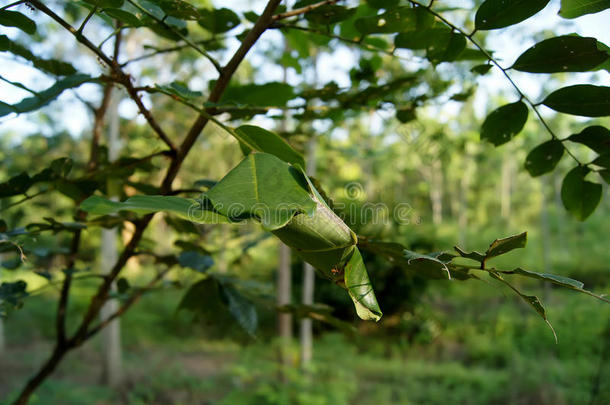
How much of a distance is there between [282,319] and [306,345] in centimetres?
29

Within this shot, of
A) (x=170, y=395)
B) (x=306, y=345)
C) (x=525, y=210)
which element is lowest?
(x=170, y=395)

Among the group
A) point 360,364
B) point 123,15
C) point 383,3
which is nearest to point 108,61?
point 123,15

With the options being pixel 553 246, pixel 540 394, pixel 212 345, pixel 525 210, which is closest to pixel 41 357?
pixel 212 345

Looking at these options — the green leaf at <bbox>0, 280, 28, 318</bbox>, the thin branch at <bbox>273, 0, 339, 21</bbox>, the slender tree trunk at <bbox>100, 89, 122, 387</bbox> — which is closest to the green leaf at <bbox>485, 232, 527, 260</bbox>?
the thin branch at <bbox>273, 0, 339, 21</bbox>

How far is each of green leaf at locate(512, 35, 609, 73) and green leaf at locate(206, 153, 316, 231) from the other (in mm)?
286

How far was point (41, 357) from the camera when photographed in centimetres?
504

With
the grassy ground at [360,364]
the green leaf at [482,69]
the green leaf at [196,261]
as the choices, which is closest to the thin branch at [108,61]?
the green leaf at [196,261]

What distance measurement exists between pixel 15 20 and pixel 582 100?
55 cm

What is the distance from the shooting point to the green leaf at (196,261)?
2.14 feet

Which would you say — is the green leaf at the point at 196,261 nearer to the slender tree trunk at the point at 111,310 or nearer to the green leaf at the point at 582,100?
the green leaf at the point at 582,100

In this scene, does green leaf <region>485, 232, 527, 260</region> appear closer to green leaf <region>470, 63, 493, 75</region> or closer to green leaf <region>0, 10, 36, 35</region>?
green leaf <region>470, 63, 493, 75</region>

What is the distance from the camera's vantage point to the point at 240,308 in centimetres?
67

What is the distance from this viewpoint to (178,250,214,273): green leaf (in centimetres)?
65

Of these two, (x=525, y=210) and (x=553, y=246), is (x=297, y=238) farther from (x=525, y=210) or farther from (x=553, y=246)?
(x=525, y=210)
